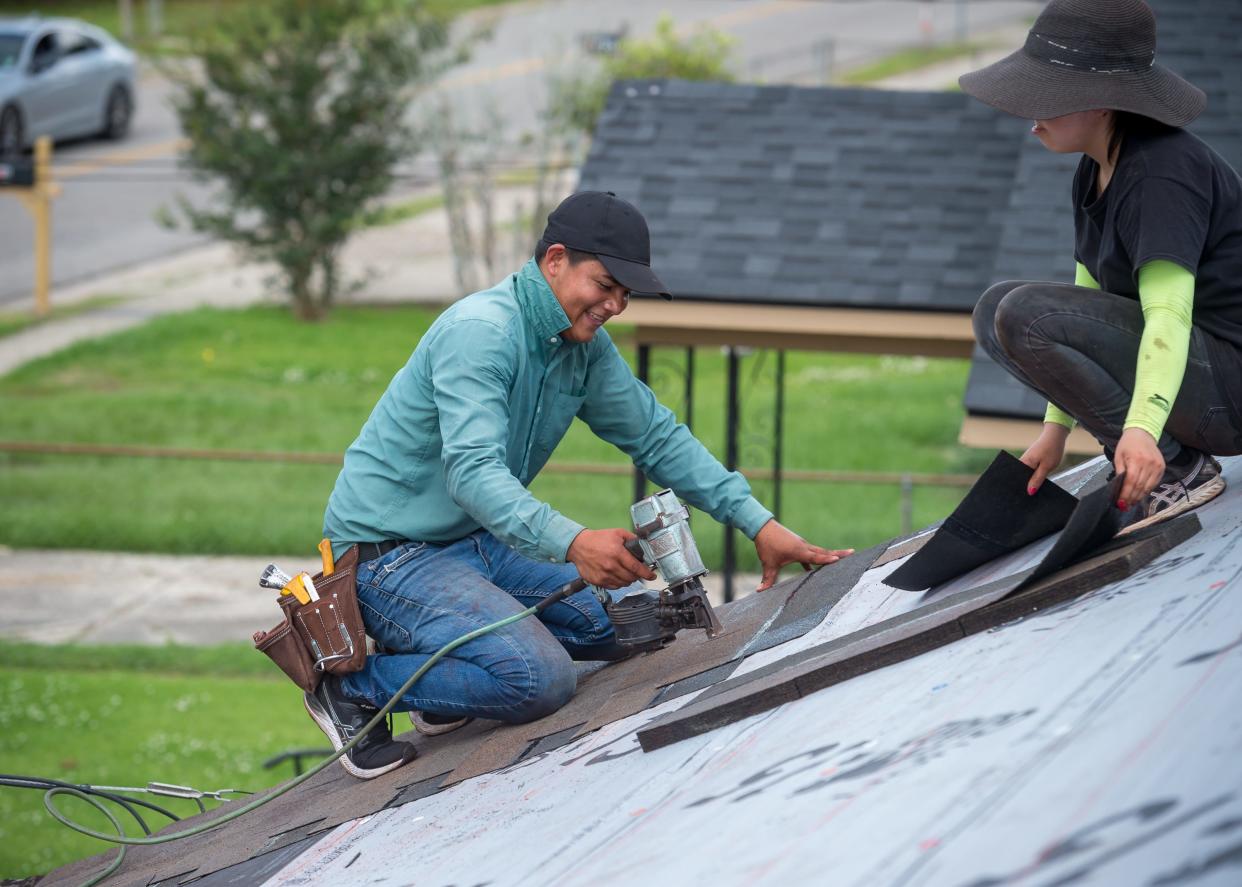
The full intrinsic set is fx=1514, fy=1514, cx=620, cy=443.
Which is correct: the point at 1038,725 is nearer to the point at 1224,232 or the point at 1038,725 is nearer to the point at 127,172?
the point at 1224,232

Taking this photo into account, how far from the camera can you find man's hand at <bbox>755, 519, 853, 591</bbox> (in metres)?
4.09

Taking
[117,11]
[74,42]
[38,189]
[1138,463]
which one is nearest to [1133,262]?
[1138,463]

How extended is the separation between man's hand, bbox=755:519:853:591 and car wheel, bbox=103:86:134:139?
2206 centimetres

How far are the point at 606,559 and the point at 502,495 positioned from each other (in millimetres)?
289

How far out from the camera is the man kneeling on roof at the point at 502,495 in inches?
144

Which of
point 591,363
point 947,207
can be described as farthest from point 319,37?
point 591,363

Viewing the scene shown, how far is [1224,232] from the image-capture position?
10.7 feet

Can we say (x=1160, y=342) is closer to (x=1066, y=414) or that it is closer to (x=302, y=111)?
(x=1066, y=414)

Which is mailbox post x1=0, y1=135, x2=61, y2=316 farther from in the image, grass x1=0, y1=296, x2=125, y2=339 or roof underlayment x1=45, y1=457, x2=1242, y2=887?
roof underlayment x1=45, y1=457, x2=1242, y2=887

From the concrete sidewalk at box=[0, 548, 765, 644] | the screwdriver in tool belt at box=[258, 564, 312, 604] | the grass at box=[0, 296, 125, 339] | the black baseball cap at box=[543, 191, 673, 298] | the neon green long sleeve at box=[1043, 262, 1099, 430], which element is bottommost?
the concrete sidewalk at box=[0, 548, 765, 644]

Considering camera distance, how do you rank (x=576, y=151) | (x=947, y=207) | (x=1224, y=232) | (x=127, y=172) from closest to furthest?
(x=1224, y=232)
(x=947, y=207)
(x=576, y=151)
(x=127, y=172)

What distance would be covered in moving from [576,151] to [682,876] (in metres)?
18.8

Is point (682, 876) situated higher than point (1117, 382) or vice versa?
point (1117, 382)

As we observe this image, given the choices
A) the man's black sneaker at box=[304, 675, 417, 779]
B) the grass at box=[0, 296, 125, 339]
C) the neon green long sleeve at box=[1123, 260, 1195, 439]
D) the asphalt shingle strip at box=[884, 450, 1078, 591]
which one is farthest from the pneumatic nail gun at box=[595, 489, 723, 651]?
the grass at box=[0, 296, 125, 339]
